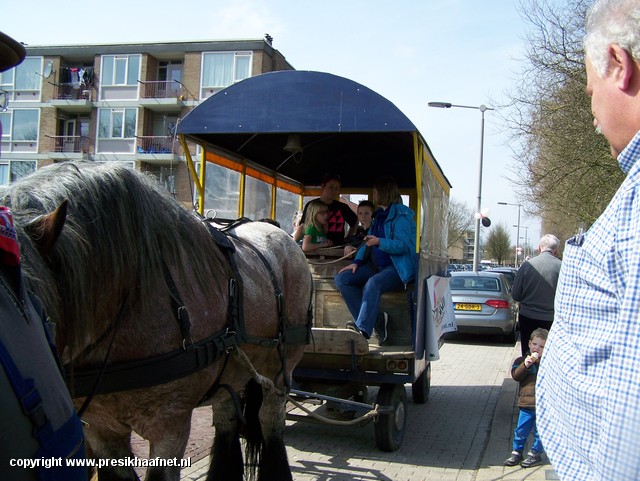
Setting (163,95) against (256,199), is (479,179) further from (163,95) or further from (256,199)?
(163,95)

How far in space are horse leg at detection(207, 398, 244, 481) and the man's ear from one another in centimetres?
296

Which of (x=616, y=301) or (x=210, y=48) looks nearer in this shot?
(x=616, y=301)

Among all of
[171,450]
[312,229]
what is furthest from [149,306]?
[312,229]

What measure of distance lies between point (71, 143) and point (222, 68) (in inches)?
379

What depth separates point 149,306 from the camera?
2260 millimetres

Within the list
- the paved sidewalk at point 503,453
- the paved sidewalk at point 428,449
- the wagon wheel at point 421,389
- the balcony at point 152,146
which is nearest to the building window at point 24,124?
the balcony at point 152,146

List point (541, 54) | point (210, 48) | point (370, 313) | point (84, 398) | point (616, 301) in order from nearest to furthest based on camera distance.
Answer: point (616, 301), point (84, 398), point (370, 313), point (541, 54), point (210, 48)

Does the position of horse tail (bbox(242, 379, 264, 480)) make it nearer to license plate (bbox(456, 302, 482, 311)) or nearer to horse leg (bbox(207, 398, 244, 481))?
horse leg (bbox(207, 398, 244, 481))

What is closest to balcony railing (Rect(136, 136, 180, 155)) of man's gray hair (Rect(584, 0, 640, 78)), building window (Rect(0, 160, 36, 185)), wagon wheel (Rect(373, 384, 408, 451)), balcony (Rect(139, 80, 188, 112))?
balcony (Rect(139, 80, 188, 112))

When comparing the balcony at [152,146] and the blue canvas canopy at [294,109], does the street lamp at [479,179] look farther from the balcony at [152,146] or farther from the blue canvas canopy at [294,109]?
the balcony at [152,146]

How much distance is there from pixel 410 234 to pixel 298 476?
2.22 meters

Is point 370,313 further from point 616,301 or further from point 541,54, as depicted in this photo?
point 541,54

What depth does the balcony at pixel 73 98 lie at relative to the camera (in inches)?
1193

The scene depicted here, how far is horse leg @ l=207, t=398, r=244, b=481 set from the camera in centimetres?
347
